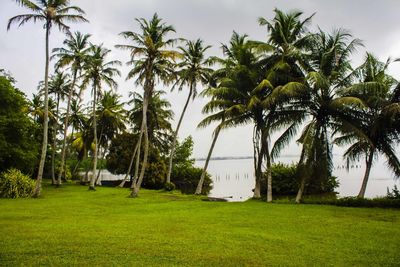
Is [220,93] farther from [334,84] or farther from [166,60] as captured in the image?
[334,84]

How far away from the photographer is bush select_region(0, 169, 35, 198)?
2189cm

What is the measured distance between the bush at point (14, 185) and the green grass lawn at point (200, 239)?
27.8ft

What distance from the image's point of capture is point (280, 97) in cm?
1986

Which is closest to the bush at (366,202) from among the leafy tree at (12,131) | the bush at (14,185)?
the bush at (14,185)

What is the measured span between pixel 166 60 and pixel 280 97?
872 cm

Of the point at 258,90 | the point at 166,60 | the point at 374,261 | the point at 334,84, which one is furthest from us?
the point at 166,60

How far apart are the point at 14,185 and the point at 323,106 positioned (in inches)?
752

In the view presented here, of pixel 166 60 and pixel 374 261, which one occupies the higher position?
pixel 166 60

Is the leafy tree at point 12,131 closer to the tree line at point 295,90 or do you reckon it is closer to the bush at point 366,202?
the tree line at point 295,90

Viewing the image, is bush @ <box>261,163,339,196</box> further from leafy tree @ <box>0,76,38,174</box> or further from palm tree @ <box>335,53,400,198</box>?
leafy tree @ <box>0,76,38,174</box>

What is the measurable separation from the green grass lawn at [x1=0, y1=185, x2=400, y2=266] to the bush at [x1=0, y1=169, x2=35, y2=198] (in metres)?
8.48

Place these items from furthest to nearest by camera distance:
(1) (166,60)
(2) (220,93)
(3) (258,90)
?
1. (1) (166,60)
2. (2) (220,93)
3. (3) (258,90)

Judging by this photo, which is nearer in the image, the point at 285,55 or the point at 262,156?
the point at 285,55

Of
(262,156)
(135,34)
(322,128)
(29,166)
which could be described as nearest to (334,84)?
(322,128)
